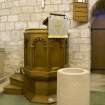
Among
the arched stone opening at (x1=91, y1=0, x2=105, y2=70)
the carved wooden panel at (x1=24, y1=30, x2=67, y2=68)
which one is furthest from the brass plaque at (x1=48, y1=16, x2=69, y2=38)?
the arched stone opening at (x1=91, y1=0, x2=105, y2=70)

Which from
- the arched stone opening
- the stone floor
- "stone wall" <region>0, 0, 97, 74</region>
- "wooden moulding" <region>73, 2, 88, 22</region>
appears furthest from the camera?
the arched stone opening

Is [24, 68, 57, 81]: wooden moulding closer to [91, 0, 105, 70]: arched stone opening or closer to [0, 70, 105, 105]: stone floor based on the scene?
[0, 70, 105, 105]: stone floor

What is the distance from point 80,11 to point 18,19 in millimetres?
1539

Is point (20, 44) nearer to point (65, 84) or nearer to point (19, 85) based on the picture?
point (19, 85)

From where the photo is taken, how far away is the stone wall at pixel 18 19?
5.05 meters

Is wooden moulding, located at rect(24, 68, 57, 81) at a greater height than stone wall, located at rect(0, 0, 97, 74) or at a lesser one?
lesser

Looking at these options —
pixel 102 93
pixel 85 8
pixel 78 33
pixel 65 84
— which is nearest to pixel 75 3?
pixel 85 8

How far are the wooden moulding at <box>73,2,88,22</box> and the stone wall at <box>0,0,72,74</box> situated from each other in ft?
0.61

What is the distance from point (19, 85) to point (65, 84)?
1932 millimetres

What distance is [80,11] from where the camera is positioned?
4.75 m

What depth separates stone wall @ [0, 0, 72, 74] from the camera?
505 cm

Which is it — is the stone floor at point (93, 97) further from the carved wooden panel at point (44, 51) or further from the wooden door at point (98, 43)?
the wooden door at point (98, 43)

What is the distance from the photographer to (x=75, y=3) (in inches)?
186

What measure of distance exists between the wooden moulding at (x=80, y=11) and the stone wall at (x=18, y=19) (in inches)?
7.3
